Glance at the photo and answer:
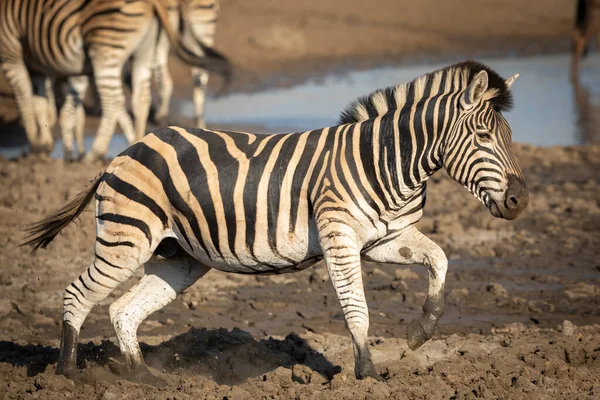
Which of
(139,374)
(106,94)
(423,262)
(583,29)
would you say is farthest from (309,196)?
(583,29)

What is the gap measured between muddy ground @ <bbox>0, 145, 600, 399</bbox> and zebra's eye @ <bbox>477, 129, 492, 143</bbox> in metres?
1.47

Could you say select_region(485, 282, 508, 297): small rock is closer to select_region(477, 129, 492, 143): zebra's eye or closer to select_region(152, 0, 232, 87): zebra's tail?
select_region(477, 129, 492, 143): zebra's eye

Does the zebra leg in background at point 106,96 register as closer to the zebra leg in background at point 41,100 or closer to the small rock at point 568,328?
the zebra leg in background at point 41,100

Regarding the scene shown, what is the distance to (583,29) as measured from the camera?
1862cm

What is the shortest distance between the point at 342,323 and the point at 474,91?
8.38 ft

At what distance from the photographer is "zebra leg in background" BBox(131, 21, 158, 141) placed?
12.2 metres

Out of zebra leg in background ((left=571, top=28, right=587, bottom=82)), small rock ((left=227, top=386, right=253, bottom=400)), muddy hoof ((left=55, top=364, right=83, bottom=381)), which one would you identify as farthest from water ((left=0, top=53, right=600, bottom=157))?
Answer: small rock ((left=227, top=386, right=253, bottom=400))

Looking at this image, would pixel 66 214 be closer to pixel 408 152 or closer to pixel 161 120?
pixel 408 152

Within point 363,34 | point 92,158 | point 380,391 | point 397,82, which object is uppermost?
A: point 380,391

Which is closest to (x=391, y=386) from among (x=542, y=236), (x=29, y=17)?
(x=542, y=236)

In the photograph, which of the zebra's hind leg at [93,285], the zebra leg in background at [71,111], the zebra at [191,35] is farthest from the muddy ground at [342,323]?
the zebra at [191,35]

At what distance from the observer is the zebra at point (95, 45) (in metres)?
11.6

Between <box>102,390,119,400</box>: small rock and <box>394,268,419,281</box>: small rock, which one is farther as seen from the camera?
<box>394,268,419,281</box>: small rock

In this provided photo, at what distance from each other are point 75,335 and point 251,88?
1217 centimetres
